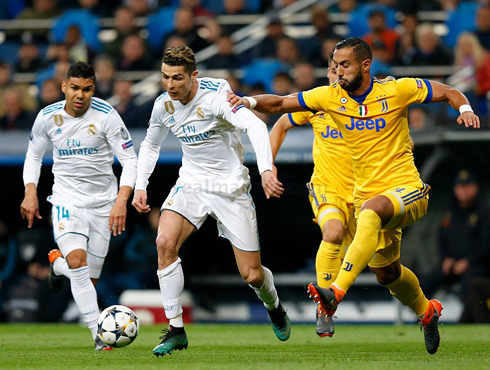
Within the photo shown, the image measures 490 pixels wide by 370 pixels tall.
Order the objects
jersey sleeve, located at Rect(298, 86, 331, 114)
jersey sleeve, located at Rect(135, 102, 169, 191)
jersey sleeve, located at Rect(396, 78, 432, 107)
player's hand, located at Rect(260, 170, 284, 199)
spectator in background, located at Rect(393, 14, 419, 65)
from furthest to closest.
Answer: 1. spectator in background, located at Rect(393, 14, 419, 65)
2. jersey sleeve, located at Rect(135, 102, 169, 191)
3. jersey sleeve, located at Rect(298, 86, 331, 114)
4. jersey sleeve, located at Rect(396, 78, 432, 107)
5. player's hand, located at Rect(260, 170, 284, 199)

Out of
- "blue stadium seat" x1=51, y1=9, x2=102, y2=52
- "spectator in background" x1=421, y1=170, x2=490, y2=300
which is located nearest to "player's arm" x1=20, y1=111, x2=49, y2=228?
"spectator in background" x1=421, y1=170, x2=490, y2=300

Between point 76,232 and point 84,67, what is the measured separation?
150cm

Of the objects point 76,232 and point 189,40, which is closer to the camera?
point 76,232

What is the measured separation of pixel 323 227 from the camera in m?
7.84

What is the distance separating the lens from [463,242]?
1111 centimetres

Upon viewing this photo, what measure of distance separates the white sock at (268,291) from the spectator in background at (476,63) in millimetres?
5051

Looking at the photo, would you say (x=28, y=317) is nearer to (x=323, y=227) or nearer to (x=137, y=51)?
(x=137, y=51)

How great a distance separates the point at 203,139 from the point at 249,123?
2.27 ft

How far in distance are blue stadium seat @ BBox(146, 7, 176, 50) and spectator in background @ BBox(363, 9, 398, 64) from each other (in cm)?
371

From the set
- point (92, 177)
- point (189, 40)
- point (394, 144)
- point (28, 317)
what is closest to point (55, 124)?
point (92, 177)

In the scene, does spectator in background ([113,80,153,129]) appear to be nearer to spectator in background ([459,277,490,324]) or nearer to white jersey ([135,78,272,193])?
white jersey ([135,78,272,193])

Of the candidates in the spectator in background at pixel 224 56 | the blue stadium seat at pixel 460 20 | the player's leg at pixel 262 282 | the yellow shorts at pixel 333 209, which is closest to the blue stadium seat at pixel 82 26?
the spectator in background at pixel 224 56

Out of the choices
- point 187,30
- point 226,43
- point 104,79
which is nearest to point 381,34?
point 226,43

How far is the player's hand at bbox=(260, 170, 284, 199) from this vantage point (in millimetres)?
5801
